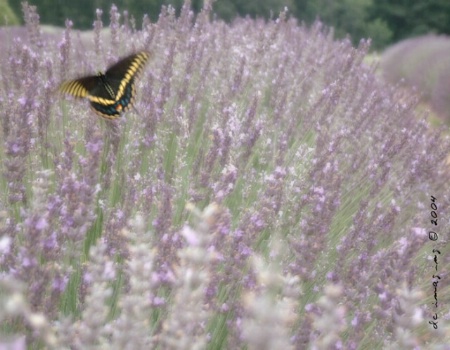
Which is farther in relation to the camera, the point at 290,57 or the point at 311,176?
the point at 290,57

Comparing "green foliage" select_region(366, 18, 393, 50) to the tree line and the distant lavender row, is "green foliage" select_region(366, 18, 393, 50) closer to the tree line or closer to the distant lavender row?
the tree line

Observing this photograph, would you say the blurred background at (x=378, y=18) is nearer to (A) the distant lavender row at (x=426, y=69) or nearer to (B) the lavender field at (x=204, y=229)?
(A) the distant lavender row at (x=426, y=69)

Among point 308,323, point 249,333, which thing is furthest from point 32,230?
point 308,323

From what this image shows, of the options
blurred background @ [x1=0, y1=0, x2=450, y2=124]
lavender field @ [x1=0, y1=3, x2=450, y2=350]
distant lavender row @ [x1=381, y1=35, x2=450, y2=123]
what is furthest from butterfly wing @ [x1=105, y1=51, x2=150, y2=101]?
distant lavender row @ [x1=381, y1=35, x2=450, y2=123]

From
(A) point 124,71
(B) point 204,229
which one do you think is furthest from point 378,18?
(B) point 204,229

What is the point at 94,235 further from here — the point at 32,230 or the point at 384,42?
the point at 384,42

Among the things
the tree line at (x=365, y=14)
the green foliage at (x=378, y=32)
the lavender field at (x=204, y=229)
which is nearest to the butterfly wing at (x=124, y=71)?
the lavender field at (x=204, y=229)

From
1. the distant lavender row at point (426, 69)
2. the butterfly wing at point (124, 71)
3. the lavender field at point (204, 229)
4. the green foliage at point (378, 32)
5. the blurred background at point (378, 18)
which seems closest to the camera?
the lavender field at point (204, 229)

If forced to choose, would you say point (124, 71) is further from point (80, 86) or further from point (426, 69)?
point (426, 69)
